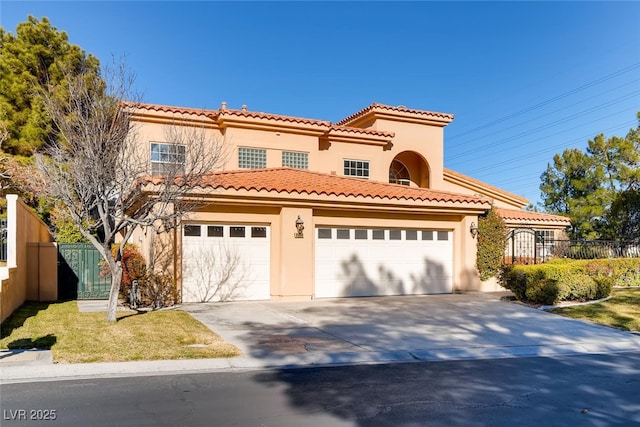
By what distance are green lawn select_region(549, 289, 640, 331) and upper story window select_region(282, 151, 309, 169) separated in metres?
10.7

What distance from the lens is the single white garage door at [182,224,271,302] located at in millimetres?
14180

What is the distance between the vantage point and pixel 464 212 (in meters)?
17.4

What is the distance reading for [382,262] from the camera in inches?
645

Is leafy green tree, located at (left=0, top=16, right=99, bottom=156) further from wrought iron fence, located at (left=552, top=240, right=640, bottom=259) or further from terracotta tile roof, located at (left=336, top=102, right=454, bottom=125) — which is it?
wrought iron fence, located at (left=552, top=240, right=640, bottom=259)

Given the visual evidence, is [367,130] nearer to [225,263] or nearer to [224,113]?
[224,113]

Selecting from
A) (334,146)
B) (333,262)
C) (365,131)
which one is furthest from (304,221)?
(365,131)

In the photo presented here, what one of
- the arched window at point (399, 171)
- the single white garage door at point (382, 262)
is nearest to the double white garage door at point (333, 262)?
the single white garage door at point (382, 262)

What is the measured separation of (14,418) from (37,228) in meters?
13.3

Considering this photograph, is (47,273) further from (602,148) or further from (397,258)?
(602,148)

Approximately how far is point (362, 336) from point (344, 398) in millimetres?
3924

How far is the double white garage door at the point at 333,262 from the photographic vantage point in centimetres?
1427

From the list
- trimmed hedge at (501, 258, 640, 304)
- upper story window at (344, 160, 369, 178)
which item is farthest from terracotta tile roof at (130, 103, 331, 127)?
trimmed hedge at (501, 258, 640, 304)

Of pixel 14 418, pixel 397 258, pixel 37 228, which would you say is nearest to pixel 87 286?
pixel 37 228

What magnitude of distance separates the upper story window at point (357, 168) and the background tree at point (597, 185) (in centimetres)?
1459
